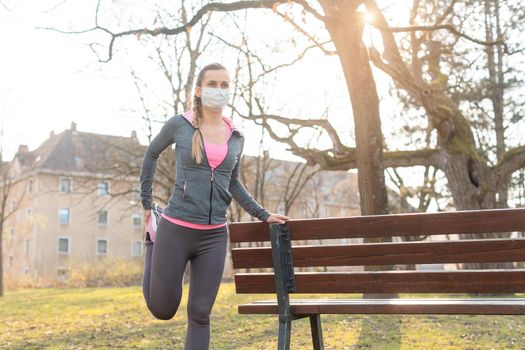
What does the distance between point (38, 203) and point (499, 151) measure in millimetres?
38358

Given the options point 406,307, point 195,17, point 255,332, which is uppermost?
point 195,17

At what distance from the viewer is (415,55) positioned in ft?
50.4

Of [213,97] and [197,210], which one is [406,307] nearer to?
[197,210]

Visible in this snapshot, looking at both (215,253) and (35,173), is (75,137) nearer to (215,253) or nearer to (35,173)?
(35,173)

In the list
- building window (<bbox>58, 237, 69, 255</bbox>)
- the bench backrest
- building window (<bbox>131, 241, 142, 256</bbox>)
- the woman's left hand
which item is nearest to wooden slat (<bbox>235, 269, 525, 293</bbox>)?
the bench backrest

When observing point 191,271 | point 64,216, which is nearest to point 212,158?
point 191,271

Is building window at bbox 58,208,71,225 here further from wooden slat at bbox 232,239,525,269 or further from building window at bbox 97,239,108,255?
wooden slat at bbox 232,239,525,269

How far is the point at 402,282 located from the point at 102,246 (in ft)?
169

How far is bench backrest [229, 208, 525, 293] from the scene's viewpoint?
3.51 metres

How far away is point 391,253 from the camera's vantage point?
3740mm

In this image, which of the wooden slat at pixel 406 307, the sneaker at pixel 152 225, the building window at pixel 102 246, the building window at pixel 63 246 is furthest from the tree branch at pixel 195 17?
the building window at pixel 102 246

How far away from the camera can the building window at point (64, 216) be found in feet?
166

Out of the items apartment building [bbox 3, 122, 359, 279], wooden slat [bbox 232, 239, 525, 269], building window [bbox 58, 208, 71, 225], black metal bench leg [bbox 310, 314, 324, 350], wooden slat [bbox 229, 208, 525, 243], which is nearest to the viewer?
wooden slat [bbox 229, 208, 525, 243]

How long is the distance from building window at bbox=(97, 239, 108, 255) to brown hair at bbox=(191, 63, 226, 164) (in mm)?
50902
